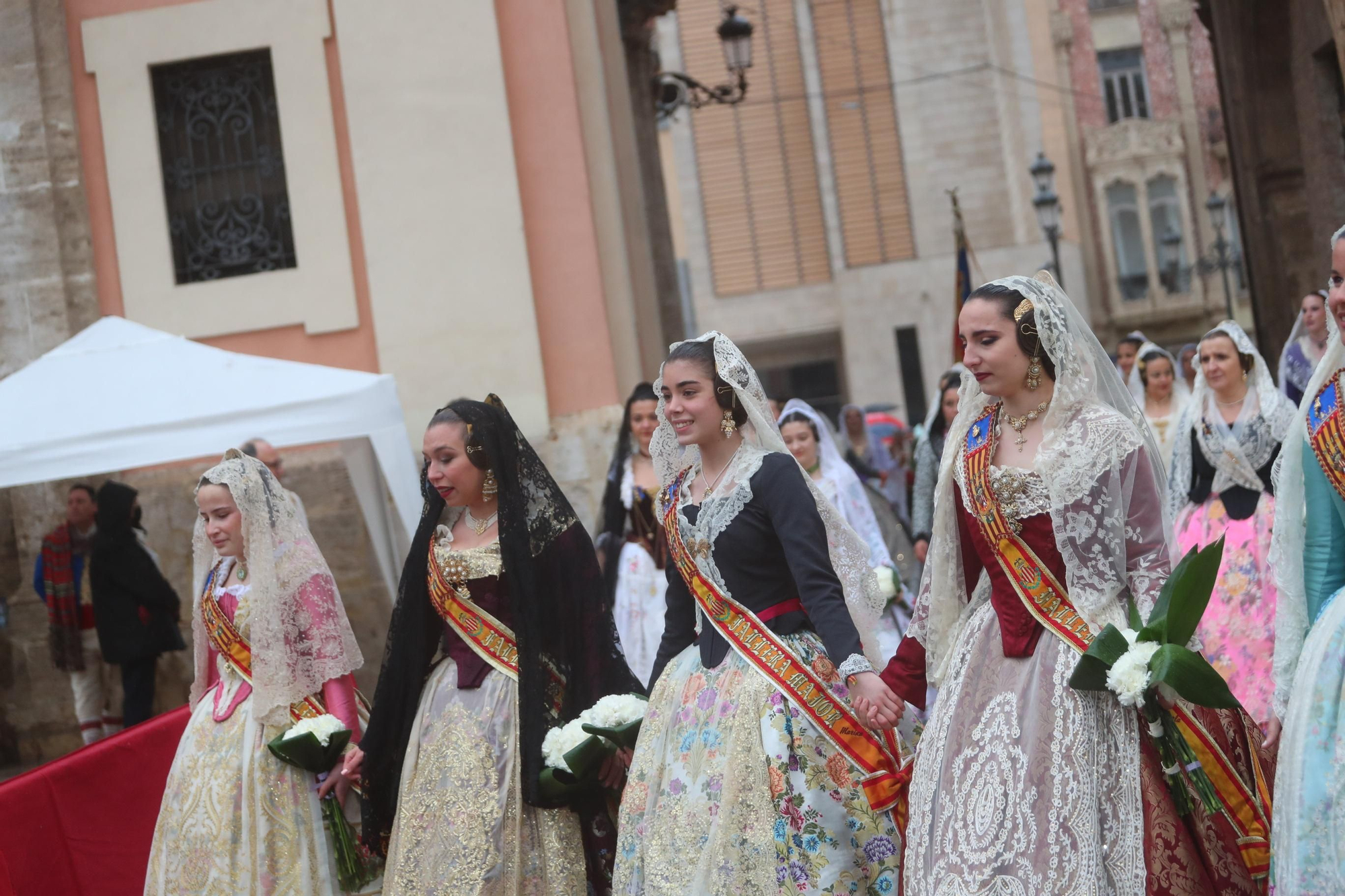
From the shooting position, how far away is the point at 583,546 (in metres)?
4.70

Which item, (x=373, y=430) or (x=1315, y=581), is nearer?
(x=1315, y=581)

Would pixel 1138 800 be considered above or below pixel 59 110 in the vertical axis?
below

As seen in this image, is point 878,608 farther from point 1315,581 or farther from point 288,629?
point 288,629

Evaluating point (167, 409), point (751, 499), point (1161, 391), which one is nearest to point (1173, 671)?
point (751, 499)

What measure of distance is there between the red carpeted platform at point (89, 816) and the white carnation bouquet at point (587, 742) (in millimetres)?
1973

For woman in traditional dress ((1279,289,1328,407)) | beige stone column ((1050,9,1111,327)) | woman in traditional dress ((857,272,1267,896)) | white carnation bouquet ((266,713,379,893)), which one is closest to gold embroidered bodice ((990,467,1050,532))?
woman in traditional dress ((857,272,1267,896))

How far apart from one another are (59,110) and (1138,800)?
29.5 feet

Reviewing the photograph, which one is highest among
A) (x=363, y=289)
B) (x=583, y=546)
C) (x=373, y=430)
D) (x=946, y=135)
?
(x=946, y=135)

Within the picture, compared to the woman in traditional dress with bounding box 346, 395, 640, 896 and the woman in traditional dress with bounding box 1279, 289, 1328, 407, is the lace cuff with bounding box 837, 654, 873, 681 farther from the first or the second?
the woman in traditional dress with bounding box 1279, 289, 1328, 407

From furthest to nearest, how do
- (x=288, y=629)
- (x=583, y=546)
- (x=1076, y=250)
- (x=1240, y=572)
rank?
(x=1076, y=250) → (x=1240, y=572) → (x=288, y=629) → (x=583, y=546)

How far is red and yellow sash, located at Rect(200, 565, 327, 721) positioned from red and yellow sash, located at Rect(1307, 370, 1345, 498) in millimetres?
3253

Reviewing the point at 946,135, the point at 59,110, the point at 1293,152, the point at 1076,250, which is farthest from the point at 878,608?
the point at 1076,250

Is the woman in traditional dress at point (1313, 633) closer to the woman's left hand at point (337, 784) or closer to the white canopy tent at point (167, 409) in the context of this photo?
the woman's left hand at point (337, 784)

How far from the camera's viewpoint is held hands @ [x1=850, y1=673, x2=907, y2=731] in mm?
3750
